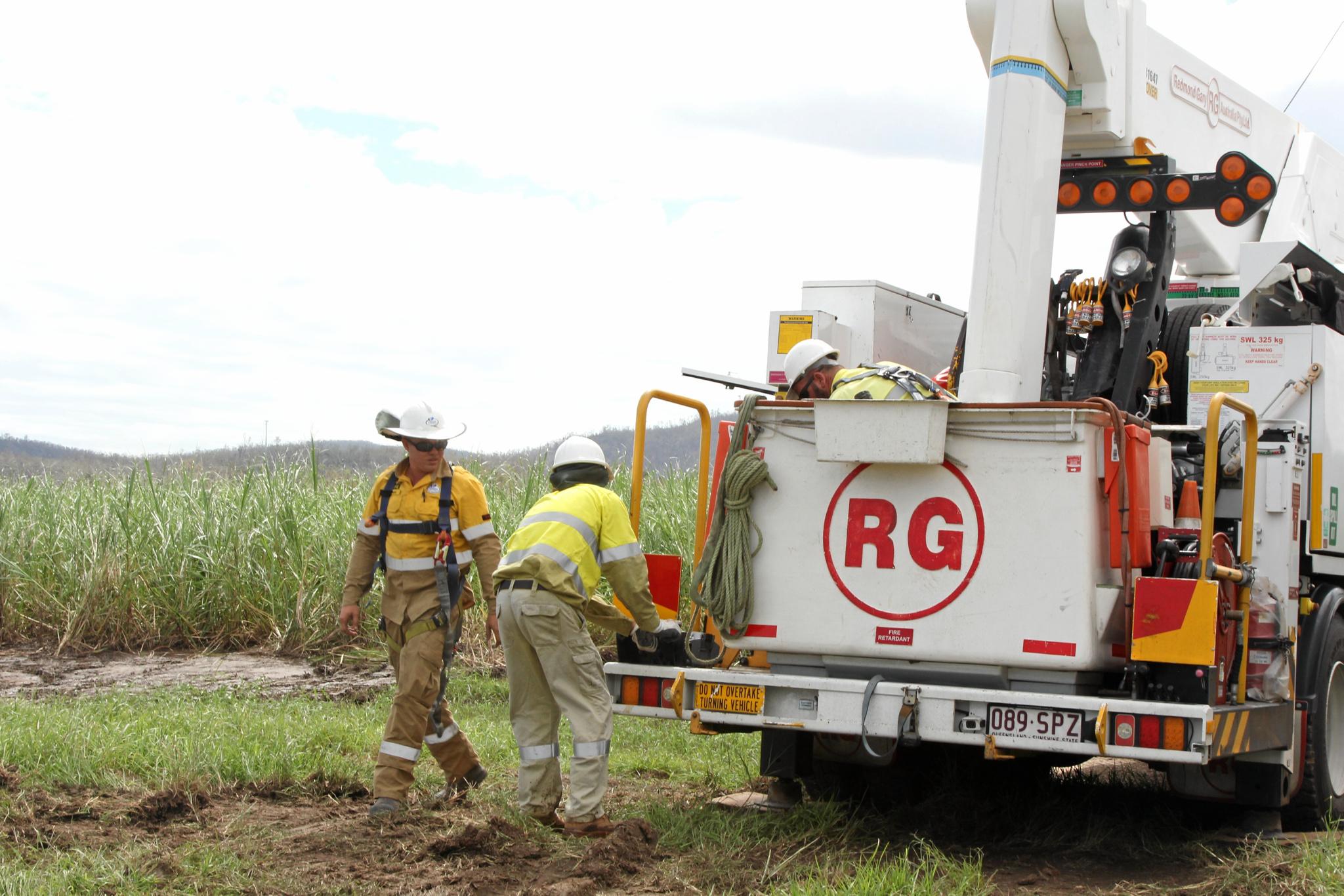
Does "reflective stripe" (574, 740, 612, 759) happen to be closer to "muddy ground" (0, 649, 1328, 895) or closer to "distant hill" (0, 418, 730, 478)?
"muddy ground" (0, 649, 1328, 895)

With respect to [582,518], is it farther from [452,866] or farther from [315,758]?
[315,758]

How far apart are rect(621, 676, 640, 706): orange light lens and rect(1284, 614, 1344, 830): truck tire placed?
292cm

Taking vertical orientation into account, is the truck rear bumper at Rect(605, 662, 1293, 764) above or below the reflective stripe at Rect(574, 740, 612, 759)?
above

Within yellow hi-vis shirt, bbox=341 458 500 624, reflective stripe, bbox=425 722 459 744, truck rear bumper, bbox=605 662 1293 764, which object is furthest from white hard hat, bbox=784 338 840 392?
reflective stripe, bbox=425 722 459 744

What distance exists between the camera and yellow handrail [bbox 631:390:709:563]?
6.38m

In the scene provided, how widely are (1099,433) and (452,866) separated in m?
2.99

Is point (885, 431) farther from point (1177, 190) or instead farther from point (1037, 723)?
point (1177, 190)

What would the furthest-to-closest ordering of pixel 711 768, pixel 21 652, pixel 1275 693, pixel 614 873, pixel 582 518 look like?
→ pixel 21 652 → pixel 711 768 → pixel 582 518 → pixel 1275 693 → pixel 614 873

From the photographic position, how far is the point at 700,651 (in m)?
6.38

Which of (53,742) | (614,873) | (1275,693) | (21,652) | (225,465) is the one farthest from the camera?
(225,465)

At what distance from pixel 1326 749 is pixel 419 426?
14.3 feet

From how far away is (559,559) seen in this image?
6.25 metres

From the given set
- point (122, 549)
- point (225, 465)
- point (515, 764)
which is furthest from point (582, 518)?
point (225, 465)

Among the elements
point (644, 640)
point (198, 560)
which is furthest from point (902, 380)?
point (198, 560)
